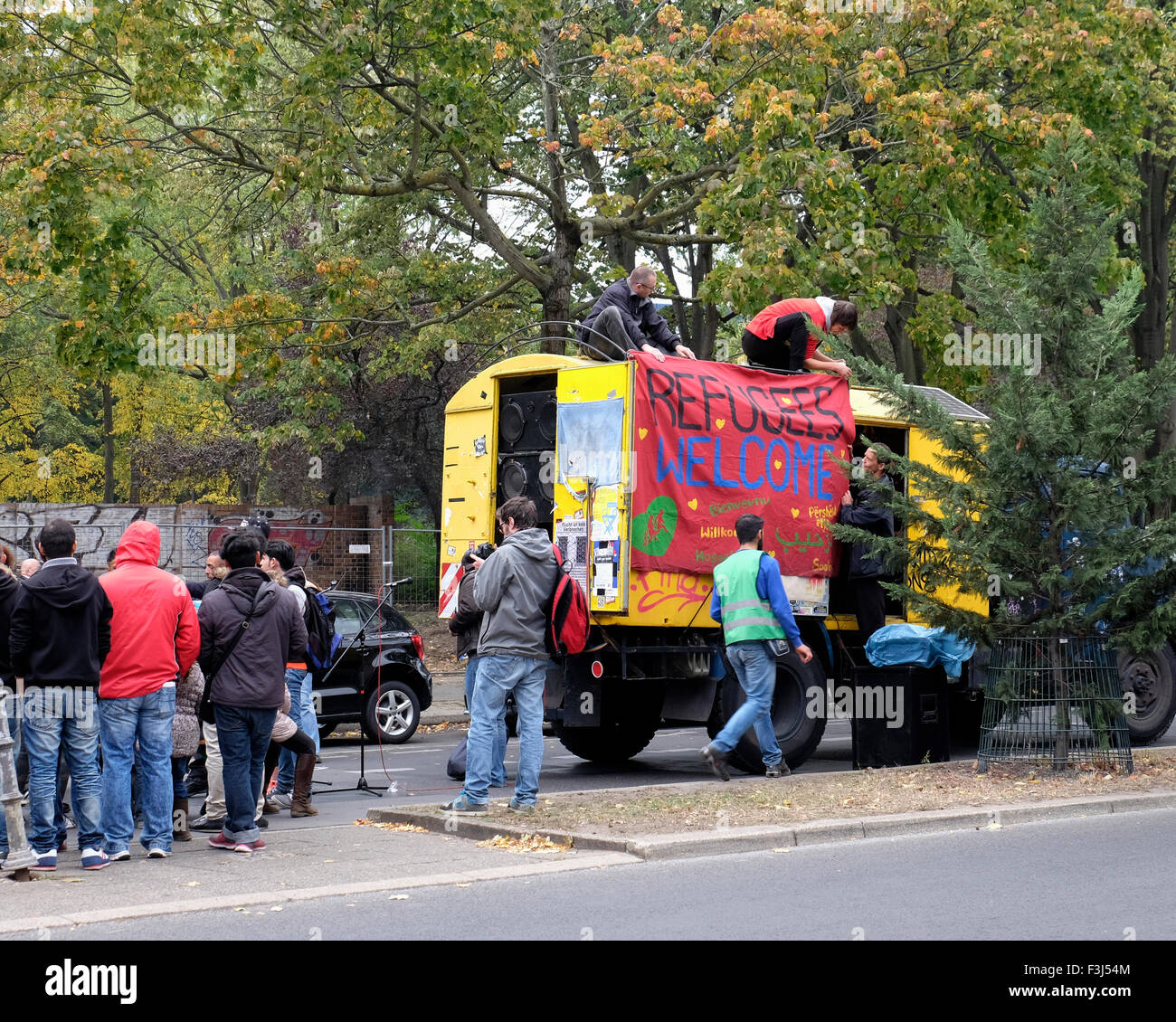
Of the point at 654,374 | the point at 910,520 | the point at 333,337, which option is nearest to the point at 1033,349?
the point at 910,520

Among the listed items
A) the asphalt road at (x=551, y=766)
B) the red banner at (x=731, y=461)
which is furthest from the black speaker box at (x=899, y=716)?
the red banner at (x=731, y=461)

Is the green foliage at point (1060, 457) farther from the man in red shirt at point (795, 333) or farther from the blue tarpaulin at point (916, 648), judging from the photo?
the man in red shirt at point (795, 333)

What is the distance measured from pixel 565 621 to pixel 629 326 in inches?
135

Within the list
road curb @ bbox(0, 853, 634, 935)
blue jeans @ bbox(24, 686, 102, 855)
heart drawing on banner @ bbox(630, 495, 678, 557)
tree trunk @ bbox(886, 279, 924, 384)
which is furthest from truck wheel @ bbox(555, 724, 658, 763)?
tree trunk @ bbox(886, 279, 924, 384)

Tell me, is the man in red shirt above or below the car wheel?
above

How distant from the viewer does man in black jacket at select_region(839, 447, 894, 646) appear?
12188 mm

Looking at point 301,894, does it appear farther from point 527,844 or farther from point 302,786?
point 302,786

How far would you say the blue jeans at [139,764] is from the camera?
8.27m

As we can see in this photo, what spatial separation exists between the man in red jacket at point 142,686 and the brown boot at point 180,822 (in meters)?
0.70

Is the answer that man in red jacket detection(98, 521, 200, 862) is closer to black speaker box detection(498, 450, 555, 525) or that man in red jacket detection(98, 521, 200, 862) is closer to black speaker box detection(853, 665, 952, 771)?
black speaker box detection(498, 450, 555, 525)

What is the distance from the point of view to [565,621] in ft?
31.0

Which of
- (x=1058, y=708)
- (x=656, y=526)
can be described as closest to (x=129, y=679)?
(x=656, y=526)

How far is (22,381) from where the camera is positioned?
35188 mm

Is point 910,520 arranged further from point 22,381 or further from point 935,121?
point 22,381
